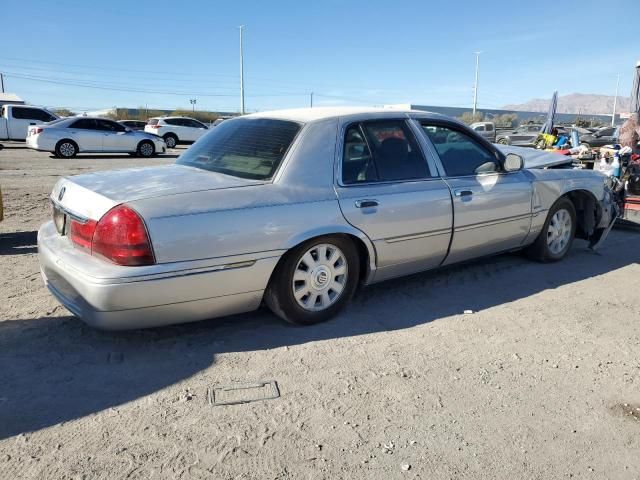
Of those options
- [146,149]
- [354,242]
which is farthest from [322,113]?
[146,149]

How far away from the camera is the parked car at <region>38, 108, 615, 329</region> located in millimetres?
3053

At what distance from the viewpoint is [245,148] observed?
3916 mm

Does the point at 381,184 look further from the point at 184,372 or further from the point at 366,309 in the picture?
the point at 184,372

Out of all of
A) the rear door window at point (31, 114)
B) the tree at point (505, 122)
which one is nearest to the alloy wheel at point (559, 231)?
the rear door window at point (31, 114)

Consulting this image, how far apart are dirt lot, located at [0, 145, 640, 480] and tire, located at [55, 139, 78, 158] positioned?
566 inches

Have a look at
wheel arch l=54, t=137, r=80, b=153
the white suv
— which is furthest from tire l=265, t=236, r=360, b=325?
the white suv

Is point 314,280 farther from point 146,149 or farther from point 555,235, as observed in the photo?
point 146,149

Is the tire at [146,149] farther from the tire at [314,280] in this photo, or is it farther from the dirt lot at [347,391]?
the tire at [314,280]

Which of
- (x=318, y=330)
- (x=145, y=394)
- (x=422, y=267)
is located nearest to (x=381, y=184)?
(x=422, y=267)

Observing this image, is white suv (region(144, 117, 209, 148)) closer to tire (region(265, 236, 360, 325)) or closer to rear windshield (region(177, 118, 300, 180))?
rear windshield (region(177, 118, 300, 180))

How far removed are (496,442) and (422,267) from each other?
1938 millimetres

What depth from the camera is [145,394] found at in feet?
9.37

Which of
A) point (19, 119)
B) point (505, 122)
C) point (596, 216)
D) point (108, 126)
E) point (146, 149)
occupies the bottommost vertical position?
point (596, 216)

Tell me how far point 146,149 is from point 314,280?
1682 centimetres
